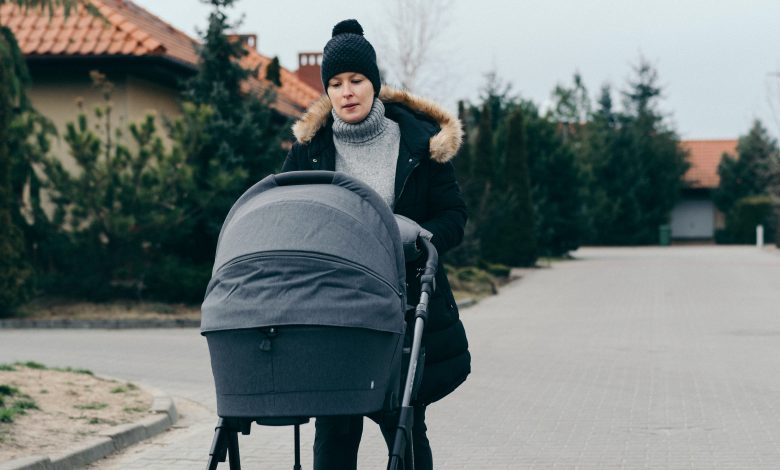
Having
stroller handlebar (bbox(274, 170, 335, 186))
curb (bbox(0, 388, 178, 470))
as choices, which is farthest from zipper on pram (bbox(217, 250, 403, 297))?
curb (bbox(0, 388, 178, 470))

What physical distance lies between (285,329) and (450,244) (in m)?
1.01

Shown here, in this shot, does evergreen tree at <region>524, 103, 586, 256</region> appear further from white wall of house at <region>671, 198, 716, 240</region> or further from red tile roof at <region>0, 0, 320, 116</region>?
white wall of house at <region>671, 198, 716, 240</region>

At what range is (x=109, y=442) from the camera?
7.69 meters

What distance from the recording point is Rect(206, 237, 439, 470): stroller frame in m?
3.91

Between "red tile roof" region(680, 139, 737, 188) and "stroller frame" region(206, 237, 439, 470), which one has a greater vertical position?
"red tile roof" region(680, 139, 737, 188)

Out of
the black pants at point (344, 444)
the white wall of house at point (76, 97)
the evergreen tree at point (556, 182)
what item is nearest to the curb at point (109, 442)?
the black pants at point (344, 444)

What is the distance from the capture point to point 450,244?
4.61 meters

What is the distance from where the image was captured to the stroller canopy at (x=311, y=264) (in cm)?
379

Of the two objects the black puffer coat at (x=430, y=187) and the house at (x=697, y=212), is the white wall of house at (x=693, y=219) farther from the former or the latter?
the black puffer coat at (x=430, y=187)

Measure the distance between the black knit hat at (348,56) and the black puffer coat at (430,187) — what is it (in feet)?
0.58

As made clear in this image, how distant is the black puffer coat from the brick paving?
274cm

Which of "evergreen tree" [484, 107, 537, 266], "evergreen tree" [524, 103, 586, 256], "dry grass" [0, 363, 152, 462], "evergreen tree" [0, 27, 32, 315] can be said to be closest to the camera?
"dry grass" [0, 363, 152, 462]

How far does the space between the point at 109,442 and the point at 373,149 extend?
3882mm

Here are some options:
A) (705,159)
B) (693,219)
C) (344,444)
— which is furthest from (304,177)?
(705,159)
